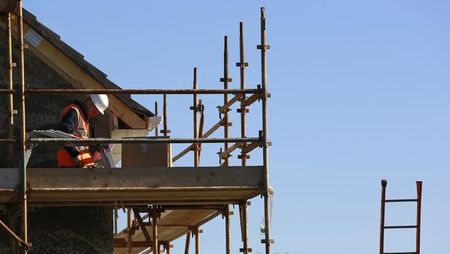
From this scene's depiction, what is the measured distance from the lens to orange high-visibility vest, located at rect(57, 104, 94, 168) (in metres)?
19.5

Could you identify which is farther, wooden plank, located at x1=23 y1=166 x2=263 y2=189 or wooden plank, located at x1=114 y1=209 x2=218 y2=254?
wooden plank, located at x1=114 y1=209 x2=218 y2=254

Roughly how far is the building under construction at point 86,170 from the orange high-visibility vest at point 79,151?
32 cm

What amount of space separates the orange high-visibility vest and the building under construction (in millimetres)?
317

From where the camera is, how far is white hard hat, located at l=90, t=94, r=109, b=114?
2011 cm

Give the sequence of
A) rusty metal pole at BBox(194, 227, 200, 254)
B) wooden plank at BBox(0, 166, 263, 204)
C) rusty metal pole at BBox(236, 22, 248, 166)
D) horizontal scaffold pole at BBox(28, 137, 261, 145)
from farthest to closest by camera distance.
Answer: rusty metal pole at BBox(194, 227, 200, 254), rusty metal pole at BBox(236, 22, 248, 166), wooden plank at BBox(0, 166, 263, 204), horizontal scaffold pole at BBox(28, 137, 261, 145)

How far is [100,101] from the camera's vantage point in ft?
66.2

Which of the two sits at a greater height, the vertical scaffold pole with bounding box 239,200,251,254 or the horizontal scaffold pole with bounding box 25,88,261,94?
the horizontal scaffold pole with bounding box 25,88,261,94

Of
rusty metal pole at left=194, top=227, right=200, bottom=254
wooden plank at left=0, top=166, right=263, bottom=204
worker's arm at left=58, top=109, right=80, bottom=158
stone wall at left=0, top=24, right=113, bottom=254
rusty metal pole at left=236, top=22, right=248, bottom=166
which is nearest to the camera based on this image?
wooden plank at left=0, top=166, right=263, bottom=204

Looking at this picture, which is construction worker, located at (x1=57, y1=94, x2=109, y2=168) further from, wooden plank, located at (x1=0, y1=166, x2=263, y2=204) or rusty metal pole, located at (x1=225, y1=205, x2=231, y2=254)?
rusty metal pole, located at (x1=225, y1=205, x2=231, y2=254)

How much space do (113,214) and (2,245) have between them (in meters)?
1.71

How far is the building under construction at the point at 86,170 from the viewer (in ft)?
61.1

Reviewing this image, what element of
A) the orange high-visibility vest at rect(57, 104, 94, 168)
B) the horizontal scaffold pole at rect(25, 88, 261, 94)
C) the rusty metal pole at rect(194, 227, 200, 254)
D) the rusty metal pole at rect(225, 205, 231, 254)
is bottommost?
the rusty metal pole at rect(194, 227, 200, 254)

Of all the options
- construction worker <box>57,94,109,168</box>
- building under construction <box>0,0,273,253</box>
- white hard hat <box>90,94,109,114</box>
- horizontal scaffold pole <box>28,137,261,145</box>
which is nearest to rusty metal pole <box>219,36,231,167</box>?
building under construction <box>0,0,273,253</box>

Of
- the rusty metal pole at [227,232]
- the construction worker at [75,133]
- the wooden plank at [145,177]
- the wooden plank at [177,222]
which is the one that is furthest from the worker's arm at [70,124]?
the wooden plank at [177,222]
